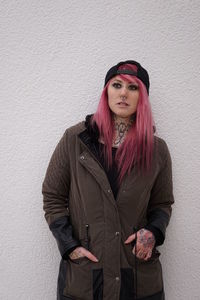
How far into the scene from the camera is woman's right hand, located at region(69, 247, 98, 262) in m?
1.63

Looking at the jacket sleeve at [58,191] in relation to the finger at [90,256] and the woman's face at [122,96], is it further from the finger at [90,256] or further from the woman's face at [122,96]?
the woman's face at [122,96]

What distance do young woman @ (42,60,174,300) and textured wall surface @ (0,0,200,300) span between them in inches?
10.7

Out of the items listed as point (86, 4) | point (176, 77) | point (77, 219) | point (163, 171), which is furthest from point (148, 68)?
point (77, 219)

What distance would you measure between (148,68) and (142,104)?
38cm

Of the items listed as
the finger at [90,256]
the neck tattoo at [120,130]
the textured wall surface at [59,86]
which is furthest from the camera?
the textured wall surface at [59,86]

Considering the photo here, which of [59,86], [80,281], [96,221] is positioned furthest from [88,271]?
[59,86]

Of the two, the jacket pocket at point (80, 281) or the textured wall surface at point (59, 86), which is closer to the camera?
the jacket pocket at point (80, 281)

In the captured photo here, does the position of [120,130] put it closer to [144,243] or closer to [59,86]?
[59,86]

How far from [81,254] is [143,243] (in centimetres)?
35

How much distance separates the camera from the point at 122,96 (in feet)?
5.56

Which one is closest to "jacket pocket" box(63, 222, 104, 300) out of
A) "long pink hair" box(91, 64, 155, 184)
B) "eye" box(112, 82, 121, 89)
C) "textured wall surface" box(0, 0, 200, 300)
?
"long pink hair" box(91, 64, 155, 184)

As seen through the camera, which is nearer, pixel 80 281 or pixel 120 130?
pixel 80 281

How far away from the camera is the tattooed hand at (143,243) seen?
1.68 meters

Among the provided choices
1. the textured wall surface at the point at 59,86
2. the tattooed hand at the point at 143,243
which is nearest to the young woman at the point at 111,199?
the tattooed hand at the point at 143,243
